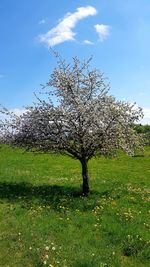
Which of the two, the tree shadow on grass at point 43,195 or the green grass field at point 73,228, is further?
the tree shadow on grass at point 43,195

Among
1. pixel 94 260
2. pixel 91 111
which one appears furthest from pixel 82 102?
pixel 94 260

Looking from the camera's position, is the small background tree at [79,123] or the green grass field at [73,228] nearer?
the green grass field at [73,228]

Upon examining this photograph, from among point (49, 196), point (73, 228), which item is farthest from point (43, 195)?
point (73, 228)

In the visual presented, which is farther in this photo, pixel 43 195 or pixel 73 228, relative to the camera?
pixel 43 195

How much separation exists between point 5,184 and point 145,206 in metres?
11.9

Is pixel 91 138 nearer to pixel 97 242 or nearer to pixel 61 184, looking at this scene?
pixel 61 184

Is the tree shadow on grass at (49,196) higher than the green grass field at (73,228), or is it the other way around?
the tree shadow on grass at (49,196)

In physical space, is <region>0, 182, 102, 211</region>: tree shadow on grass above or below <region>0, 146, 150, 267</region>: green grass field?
above

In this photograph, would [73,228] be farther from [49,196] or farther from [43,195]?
[43,195]

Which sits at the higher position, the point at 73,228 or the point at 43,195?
the point at 43,195

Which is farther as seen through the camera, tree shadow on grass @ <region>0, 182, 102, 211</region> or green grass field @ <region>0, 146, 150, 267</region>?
tree shadow on grass @ <region>0, 182, 102, 211</region>

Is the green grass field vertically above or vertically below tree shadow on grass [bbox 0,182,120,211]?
below

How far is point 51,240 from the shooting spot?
1661cm

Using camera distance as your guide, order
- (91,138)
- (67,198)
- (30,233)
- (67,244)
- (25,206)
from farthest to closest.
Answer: (91,138) < (67,198) < (25,206) < (30,233) < (67,244)
